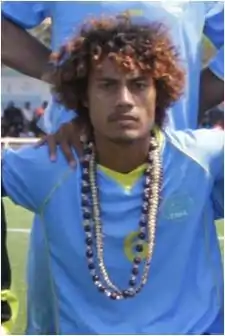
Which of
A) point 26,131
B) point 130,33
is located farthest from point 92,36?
point 26,131

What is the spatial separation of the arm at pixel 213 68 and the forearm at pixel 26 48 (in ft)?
1.19

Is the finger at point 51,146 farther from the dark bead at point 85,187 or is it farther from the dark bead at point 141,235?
the dark bead at point 141,235

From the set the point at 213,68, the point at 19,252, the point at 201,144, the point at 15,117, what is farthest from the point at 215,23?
the point at 15,117

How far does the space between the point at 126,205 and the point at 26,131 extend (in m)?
→ 9.64

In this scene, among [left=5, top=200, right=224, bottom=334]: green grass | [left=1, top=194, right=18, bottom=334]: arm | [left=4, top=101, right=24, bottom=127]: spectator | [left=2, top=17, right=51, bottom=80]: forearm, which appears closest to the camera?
[left=1, top=194, right=18, bottom=334]: arm

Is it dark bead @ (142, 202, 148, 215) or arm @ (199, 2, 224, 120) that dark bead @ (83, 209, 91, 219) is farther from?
arm @ (199, 2, 224, 120)

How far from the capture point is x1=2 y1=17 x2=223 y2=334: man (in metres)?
1.96

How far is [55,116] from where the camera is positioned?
2174 millimetres

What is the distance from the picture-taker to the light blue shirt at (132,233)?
196 cm

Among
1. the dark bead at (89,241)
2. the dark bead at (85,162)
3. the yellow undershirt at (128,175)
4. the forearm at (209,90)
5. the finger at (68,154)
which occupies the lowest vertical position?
the dark bead at (89,241)

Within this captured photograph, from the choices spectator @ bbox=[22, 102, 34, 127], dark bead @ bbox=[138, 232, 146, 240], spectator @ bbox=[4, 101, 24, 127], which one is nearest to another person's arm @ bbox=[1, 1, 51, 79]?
dark bead @ bbox=[138, 232, 146, 240]

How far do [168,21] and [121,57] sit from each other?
230mm

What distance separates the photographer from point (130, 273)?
1981 millimetres

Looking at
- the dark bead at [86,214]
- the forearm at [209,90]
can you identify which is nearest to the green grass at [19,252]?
the forearm at [209,90]
